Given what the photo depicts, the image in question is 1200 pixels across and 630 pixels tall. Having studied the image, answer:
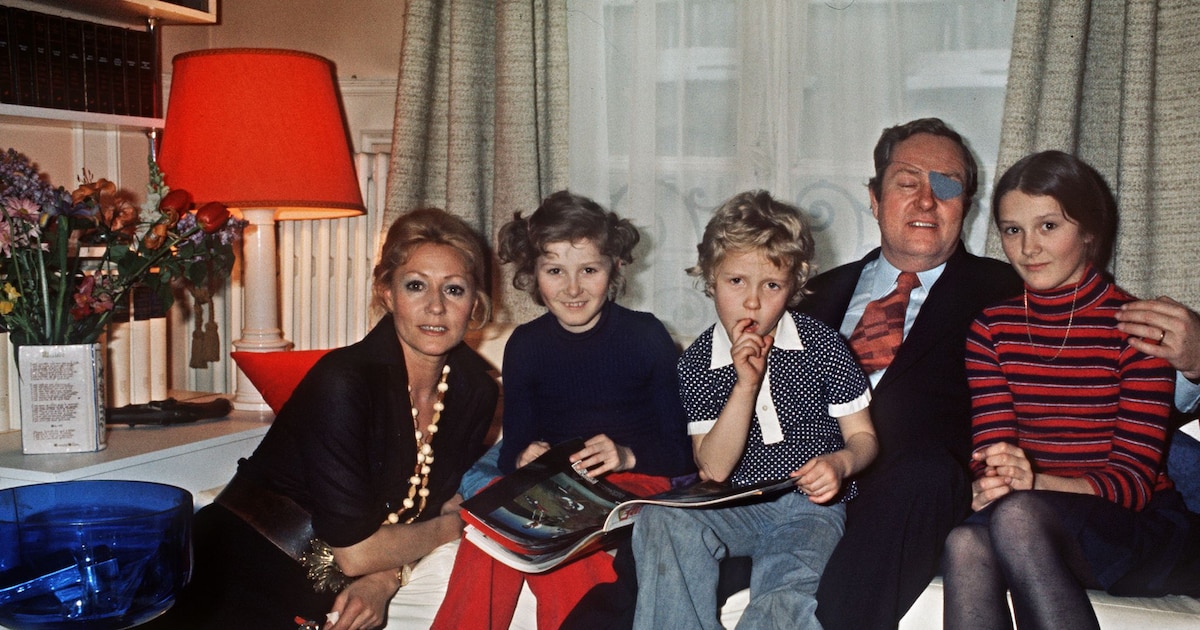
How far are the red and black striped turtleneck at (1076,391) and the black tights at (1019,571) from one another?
0.14m

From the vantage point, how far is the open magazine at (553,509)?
1.39 metres

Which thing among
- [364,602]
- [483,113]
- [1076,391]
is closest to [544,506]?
[364,602]

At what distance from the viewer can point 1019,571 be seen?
139 cm

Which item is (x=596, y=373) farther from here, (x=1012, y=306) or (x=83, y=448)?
(x=83, y=448)

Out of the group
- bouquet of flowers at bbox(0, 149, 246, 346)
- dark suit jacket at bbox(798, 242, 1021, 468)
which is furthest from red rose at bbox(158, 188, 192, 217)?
dark suit jacket at bbox(798, 242, 1021, 468)

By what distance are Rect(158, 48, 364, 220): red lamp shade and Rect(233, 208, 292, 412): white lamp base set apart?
11 cm

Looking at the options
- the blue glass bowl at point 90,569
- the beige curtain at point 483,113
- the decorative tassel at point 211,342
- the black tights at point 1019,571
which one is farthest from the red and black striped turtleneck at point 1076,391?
the decorative tassel at point 211,342

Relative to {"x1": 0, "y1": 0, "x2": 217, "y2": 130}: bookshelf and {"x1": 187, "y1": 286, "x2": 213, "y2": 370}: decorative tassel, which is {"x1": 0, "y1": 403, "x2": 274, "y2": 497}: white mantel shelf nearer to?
{"x1": 187, "y1": 286, "x2": 213, "y2": 370}: decorative tassel

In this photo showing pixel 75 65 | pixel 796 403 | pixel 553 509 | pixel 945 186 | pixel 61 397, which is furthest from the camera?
pixel 75 65

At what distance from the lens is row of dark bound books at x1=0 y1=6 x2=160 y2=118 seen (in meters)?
2.05

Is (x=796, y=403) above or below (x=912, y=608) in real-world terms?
above

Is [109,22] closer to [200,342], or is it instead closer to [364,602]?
[200,342]

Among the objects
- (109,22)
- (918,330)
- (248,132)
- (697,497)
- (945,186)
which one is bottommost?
(697,497)

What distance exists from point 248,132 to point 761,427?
4.33ft
